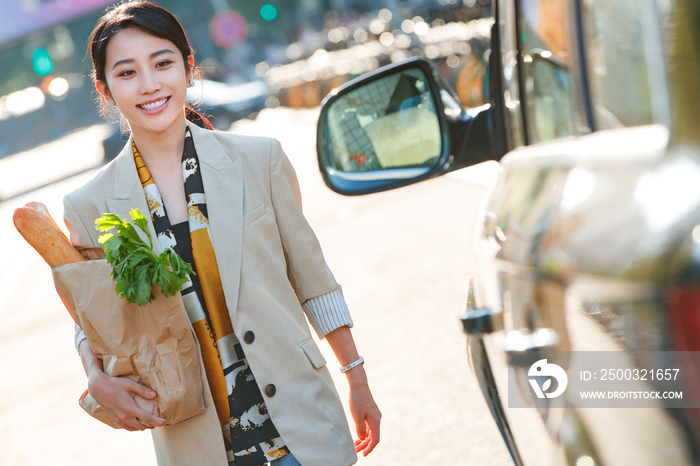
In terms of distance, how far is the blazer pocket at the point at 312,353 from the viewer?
1.73 metres

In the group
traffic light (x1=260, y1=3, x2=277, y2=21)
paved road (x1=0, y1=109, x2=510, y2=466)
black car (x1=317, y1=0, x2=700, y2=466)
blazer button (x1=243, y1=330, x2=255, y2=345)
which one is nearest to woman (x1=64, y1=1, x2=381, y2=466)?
blazer button (x1=243, y1=330, x2=255, y2=345)

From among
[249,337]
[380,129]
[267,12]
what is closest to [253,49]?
[267,12]

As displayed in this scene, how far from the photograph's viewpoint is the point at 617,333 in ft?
3.31

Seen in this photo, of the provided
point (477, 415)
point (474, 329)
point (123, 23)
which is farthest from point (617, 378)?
point (477, 415)

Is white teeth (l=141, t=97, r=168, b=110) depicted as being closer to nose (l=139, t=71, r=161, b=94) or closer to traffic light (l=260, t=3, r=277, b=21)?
nose (l=139, t=71, r=161, b=94)

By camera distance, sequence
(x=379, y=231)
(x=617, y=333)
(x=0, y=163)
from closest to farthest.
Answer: (x=617, y=333) < (x=379, y=231) < (x=0, y=163)

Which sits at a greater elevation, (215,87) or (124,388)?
(215,87)

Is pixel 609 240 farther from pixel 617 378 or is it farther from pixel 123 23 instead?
pixel 123 23

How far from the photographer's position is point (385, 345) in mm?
4543

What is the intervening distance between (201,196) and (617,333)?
1.06 meters

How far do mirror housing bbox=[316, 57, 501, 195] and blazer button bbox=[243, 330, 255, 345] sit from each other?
79cm

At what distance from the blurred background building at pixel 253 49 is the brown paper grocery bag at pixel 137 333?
9126 millimetres

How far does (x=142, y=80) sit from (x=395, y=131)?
0.93 metres

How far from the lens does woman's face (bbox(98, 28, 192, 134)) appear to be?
1700 mm
